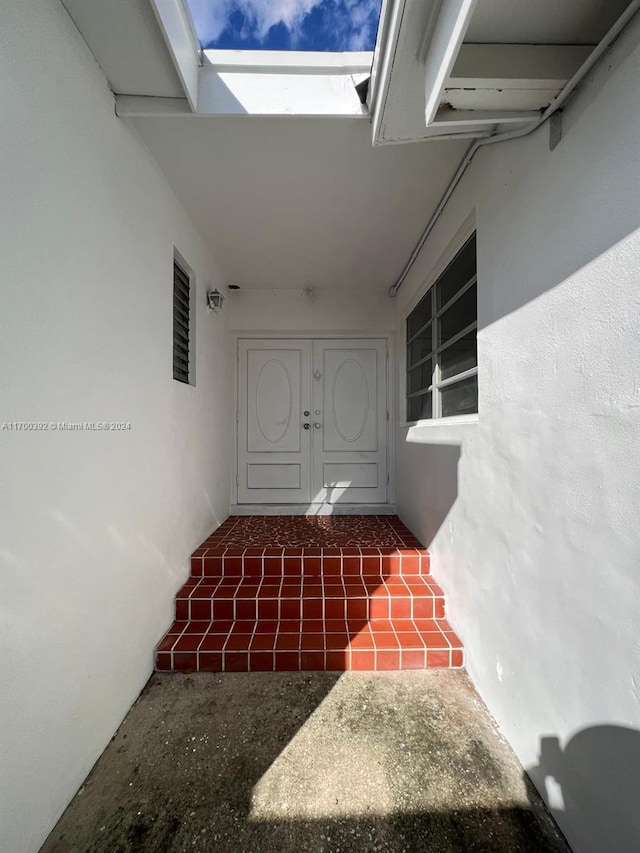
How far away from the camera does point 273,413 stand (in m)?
3.65

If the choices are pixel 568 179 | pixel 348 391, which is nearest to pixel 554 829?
pixel 568 179

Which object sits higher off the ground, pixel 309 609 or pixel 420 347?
pixel 420 347

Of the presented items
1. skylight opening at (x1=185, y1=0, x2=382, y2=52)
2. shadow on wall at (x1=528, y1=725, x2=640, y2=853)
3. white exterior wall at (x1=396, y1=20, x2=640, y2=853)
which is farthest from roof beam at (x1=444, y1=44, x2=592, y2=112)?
shadow on wall at (x1=528, y1=725, x2=640, y2=853)

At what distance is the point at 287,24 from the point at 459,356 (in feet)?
5.93

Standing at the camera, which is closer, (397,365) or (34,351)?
(34,351)

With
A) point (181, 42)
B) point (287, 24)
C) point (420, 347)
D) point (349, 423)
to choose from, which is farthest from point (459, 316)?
point (181, 42)

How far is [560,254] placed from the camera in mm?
1144

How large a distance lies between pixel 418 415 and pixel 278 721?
2.34 meters

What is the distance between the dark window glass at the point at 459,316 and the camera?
6.33 feet

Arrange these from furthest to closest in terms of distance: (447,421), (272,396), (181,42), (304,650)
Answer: (272,396)
(447,421)
(304,650)
(181,42)

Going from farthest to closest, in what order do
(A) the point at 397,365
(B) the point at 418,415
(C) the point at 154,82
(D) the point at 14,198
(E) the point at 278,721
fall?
(A) the point at 397,365
(B) the point at 418,415
(E) the point at 278,721
(C) the point at 154,82
(D) the point at 14,198

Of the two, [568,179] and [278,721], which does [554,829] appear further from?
[568,179]

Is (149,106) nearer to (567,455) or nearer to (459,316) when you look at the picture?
(459,316)

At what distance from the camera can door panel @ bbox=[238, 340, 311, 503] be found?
143 inches
